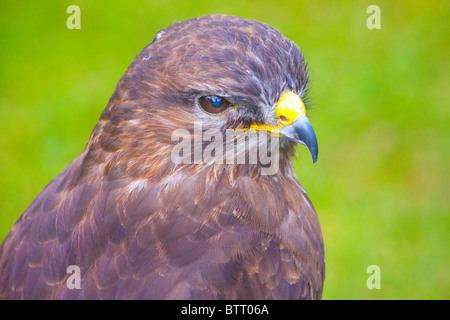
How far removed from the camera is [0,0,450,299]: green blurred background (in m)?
5.56

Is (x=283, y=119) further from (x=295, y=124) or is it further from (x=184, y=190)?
(x=184, y=190)

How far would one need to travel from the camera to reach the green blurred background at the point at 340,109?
18.2 feet

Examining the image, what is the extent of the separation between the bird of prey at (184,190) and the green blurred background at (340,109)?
9.49ft

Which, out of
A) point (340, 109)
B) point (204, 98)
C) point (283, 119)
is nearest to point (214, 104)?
point (204, 98)

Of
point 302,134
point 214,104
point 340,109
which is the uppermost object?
point 340,109

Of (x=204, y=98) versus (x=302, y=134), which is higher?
(x=204, y=98)

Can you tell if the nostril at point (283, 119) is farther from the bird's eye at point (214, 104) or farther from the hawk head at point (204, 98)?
the bird's eye at point (214, 104)

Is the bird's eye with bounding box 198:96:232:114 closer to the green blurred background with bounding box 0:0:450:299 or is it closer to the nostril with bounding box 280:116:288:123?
the nostril with bounding box 280:116:288:123

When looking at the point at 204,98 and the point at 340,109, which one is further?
the point at 340,109

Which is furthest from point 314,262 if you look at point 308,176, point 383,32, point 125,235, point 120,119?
point 383,32

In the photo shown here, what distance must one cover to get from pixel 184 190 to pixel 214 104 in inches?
16.6

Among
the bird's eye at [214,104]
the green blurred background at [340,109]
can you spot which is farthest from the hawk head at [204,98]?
the green blurred background at [340,109]

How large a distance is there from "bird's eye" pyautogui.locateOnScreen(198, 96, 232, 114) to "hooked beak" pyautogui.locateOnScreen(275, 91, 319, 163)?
0.24 meters

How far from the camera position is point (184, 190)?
2678 millimetres
